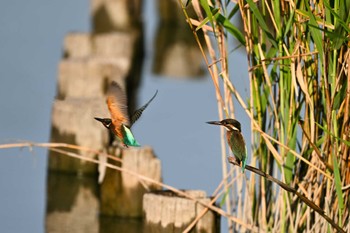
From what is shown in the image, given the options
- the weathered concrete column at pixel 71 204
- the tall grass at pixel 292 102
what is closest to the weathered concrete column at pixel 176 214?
the tall grass at pixel 292 102

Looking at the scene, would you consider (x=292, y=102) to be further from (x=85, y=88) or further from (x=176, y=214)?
(x=85, y=88)

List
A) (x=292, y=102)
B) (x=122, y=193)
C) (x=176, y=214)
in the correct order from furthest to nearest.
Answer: (x=122, y=193) < (x=176, y=214) < (x=292, y=102)

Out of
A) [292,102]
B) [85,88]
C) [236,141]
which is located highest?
[85,88]

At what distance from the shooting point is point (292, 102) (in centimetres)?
421

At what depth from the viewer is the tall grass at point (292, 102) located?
159 inches

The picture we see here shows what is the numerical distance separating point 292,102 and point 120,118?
0.78m

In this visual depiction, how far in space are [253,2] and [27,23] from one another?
27.6 feet

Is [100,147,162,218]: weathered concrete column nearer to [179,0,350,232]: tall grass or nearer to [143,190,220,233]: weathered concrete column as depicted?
[143,190,220,233]: weathered concrete column

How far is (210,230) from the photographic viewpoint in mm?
4746

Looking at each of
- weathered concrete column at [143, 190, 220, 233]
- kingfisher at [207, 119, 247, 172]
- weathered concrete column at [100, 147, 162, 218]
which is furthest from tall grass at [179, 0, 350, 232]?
weathered concrete column at [100, 147, 162, 218]

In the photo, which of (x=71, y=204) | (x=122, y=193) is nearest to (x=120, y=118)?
(x=122, y=193)

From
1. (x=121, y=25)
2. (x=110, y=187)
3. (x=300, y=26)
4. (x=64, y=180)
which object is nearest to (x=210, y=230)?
(x=300, y=26)

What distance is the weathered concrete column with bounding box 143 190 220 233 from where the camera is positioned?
15.5 ft

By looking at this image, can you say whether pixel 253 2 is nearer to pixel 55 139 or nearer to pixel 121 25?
pixel 55 139
